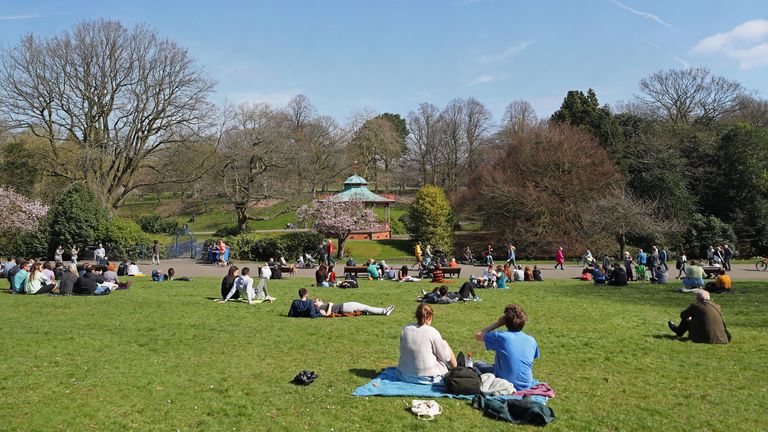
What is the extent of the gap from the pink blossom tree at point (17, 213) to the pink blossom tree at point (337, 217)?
16.7 metres

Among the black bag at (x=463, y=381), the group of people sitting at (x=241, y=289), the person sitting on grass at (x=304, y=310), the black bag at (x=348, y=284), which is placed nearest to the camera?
the black bag at (x=463, y=381)

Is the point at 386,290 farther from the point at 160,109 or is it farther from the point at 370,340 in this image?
the point at 160,109

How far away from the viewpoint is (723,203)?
45.2 meters

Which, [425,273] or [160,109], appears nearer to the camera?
[425,273]

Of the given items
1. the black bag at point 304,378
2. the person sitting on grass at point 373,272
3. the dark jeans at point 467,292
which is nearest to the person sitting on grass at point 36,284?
the person sitting on grass at point 373,272

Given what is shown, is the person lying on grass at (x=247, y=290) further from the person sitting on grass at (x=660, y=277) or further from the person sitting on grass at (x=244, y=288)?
the person sitting on grass at (x=660, y=277)

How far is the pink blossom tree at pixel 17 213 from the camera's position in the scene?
122 ft

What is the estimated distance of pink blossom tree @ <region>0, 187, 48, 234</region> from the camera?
122ft

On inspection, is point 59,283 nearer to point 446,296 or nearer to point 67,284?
point 67,284

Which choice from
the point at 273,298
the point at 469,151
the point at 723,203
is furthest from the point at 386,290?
the point at 469,151

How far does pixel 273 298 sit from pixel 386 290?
448 centimetres

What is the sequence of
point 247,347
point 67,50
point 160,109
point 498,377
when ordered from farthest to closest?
point 160,109 < point 67,50 < point 247,347 < point 498,377

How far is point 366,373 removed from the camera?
9.22m

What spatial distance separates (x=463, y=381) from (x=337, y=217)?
3373cm
